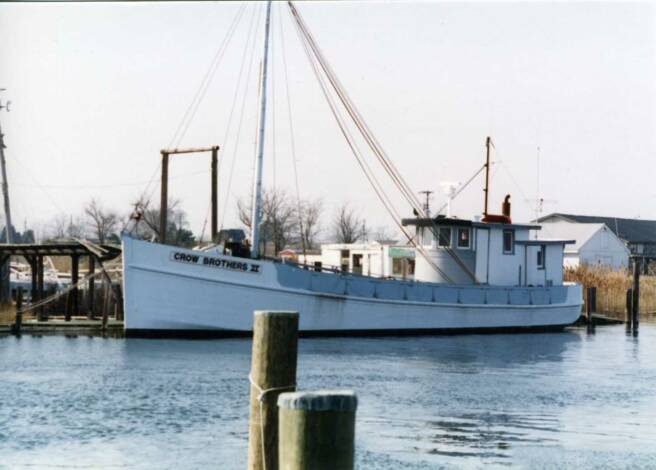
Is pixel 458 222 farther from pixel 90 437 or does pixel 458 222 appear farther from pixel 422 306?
pixel 90 437

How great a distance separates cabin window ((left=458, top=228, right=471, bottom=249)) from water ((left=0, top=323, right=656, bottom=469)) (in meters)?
6.98

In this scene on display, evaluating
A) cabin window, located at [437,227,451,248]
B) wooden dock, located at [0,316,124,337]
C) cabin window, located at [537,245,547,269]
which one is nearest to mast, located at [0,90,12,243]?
wooden dock, located at [0,316,124,337]

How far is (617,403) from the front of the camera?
19484mm

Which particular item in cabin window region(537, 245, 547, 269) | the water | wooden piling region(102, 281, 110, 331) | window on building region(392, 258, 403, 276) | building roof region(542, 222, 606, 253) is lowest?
the water

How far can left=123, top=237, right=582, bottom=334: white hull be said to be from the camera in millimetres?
30641

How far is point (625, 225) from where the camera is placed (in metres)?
95.2

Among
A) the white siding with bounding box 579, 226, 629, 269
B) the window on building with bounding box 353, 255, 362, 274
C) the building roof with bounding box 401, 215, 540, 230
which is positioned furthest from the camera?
the white siding with bounding box 579, 226, 629, 269

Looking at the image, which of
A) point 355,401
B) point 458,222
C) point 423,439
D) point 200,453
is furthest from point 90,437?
point 458,222

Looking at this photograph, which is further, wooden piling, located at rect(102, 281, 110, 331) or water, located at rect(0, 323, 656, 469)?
wooden piling, located at rect(102, 281, 110, 331)

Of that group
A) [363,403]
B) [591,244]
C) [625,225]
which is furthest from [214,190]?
[625,225]

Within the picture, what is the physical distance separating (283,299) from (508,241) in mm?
10452

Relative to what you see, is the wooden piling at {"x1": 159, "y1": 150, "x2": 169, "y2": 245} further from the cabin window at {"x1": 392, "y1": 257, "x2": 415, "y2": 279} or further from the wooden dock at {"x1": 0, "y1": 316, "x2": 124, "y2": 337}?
the cabin window at {"x1": 392, "y1": 257, "x2": 415, "y2": 279}

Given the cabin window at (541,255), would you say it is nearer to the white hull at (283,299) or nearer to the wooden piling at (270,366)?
the white hull at (283,299)

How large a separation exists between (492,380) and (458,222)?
1497 centimetres
